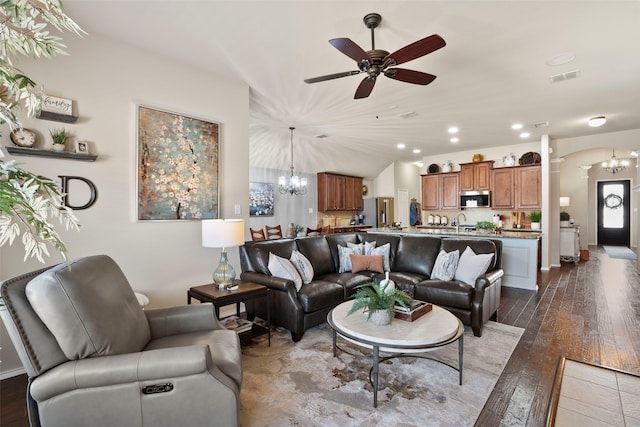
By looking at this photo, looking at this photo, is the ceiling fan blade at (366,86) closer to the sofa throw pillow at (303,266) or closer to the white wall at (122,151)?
the white wall at (122,151)

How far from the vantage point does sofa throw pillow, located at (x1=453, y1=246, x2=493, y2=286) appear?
11.0 feet

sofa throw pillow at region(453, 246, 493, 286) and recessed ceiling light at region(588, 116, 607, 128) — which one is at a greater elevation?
recessed ceiling light at region(588, 116, 607, 128)

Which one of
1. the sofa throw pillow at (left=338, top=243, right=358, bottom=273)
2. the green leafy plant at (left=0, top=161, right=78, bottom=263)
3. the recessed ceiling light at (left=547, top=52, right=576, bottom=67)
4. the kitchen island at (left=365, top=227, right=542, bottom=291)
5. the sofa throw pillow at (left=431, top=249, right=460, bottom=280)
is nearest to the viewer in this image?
the green leafy plant at (left=0, top=161, right=78, bottom=263)

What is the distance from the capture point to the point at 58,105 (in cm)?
255

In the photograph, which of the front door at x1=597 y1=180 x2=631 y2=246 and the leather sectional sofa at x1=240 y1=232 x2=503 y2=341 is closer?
the leather sectional sofa at x1=240 y1=232 x2=503 y2=341

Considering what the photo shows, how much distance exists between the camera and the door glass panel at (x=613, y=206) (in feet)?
32.5

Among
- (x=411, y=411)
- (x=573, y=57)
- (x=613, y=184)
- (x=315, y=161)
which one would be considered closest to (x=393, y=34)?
(x=573, y=57)

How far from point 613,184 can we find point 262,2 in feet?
41.2

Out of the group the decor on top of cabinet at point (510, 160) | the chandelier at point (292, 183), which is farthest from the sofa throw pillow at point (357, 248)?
the decor on top of cabinet at point (510, 160)

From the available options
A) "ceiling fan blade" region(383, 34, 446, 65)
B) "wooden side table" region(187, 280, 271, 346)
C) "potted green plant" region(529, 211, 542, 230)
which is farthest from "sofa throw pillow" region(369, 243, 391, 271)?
"potted green plant" region(529, 211, 542, 230)

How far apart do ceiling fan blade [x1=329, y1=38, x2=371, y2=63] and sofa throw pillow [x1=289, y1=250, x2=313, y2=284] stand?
6.97 ft

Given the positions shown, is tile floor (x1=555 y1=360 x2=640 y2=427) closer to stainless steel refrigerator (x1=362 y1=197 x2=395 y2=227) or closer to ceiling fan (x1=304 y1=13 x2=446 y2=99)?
ceiling fan (x1=304 y1=13 x2=446 y2=99)

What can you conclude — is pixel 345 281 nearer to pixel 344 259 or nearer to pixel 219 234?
pixel 344 259

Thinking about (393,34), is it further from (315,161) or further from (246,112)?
(315,161)
